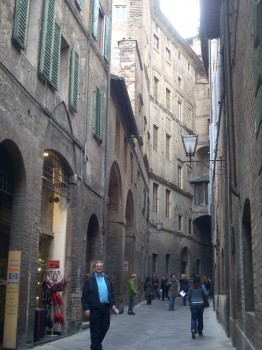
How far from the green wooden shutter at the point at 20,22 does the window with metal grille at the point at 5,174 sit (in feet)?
6.26

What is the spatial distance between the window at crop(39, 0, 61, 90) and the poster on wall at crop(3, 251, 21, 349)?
3.63 metres

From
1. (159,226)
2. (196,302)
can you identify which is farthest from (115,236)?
(159,226)

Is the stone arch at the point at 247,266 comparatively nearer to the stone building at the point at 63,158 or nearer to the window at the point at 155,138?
the stone building at the point at 63,158

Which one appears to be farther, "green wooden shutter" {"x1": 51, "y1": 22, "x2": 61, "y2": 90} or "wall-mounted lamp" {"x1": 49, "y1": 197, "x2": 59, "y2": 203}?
"wall-mounted lamp" {"x1": 49, "y1": 197, "x2": 59, "y2": 203}

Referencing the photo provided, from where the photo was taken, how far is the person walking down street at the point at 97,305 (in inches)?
307

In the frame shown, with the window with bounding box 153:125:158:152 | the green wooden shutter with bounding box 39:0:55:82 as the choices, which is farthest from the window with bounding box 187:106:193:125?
the green wooden shutter with bounding box 39:0:55:82

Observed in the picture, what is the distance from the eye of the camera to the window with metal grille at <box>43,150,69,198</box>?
11317 mm

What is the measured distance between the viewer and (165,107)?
37812 mm

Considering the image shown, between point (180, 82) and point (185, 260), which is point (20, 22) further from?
point (180, 82)

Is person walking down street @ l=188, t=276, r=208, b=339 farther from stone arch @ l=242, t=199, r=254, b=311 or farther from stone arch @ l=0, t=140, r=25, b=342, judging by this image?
stone arch @ l=242, t=199, r=254, b=311

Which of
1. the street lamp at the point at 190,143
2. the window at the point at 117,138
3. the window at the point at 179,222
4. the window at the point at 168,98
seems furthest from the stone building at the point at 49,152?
the window at the point at 168,98

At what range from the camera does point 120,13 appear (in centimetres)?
3162

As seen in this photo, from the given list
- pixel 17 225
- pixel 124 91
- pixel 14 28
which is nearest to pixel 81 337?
pixel 17 225

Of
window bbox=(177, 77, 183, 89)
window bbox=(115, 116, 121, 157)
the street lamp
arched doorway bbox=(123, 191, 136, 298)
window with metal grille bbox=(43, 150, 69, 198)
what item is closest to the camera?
window with metal grille bbox=(43, 150, 69, 198)
